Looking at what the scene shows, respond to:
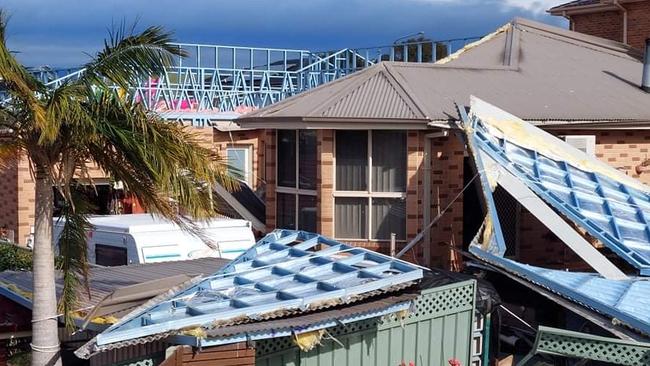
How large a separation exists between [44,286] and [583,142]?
9304mm

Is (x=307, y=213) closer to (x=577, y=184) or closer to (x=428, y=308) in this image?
(x=577, y=184)

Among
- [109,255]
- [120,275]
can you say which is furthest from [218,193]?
[120,275]

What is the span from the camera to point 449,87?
603 inches

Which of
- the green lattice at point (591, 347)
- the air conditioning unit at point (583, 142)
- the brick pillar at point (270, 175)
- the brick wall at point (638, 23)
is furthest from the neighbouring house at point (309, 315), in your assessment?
the brick wall at point (638, 23)

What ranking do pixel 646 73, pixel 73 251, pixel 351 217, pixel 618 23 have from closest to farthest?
pixel 73 251 < pixel 351 217 < pixel 646 73 < pixel 618 23

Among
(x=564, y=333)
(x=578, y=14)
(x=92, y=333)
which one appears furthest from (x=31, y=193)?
(x=578, y=14)

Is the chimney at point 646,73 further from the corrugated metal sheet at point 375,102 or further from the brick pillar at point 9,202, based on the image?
the brick pillar at point 9,202

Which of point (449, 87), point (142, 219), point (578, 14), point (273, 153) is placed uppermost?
point (578, 14)

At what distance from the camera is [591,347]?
8.74 m

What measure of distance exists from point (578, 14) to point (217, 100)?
1165cm

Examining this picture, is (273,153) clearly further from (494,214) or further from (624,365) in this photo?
(624,365)

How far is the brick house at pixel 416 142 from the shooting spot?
13.9 meters

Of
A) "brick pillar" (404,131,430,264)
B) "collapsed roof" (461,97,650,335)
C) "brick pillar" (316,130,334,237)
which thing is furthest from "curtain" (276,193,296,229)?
"collapsed roof" (461,97,650,335)

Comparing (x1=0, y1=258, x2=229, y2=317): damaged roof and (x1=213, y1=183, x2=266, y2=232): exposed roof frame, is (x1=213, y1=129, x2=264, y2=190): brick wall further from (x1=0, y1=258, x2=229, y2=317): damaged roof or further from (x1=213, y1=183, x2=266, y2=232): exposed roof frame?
(x1=0, y1=258, x2=229, y2=317): damaged roof
